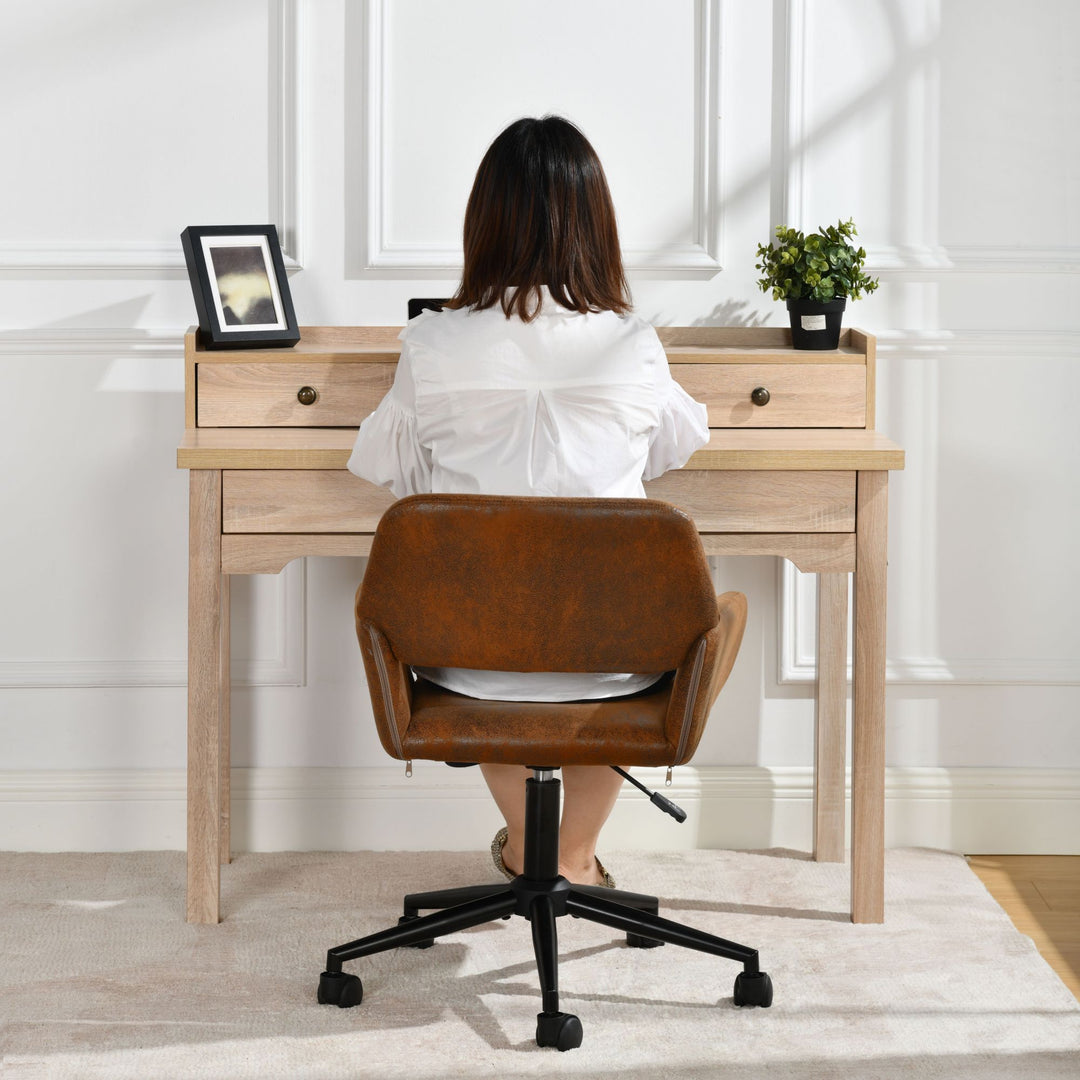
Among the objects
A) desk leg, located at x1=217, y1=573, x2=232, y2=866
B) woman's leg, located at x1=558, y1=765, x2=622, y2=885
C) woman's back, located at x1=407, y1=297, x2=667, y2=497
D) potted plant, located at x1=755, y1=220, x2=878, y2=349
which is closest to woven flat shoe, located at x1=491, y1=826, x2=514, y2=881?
woman's leg, located at x1=558, y1=765, x2=622, y2=885

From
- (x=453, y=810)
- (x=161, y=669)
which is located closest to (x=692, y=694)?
(x=453, y=810)

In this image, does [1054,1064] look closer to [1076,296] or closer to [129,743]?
[1076,296]

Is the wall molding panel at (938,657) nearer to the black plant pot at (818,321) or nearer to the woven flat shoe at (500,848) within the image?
the black plant pot at (818,321)

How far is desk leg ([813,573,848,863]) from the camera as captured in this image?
2.71m

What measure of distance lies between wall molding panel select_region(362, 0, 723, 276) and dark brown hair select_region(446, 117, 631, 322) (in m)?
0.72

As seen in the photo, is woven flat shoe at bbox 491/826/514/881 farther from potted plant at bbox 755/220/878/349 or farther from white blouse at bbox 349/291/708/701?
potted plant at bbox 755/220/878/349

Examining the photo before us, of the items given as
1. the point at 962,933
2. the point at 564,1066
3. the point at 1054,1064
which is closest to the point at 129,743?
the point at 564,1066

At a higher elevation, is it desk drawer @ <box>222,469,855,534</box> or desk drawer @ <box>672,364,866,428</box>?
desk drawer @ <box>672,364,866,428</box>

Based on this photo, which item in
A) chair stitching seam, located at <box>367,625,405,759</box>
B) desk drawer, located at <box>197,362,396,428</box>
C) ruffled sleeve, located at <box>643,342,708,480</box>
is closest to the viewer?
chair stitching seam, located at <box>367,625,405,759</box>

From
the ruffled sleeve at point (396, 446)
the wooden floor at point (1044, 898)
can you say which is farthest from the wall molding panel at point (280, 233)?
the wooden floor at point (1044, 898)

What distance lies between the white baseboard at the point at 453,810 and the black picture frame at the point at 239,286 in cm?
89

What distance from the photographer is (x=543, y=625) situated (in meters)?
1.78

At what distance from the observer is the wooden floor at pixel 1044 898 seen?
2.32 metres

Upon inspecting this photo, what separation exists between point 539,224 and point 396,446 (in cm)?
39
